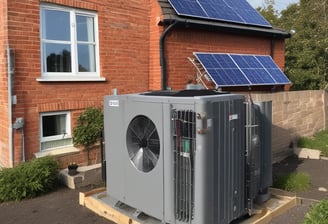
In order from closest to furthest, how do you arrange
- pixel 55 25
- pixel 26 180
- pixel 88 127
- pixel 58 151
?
pixel 26 180 < pixel 58 151 < pixel 55 25 < pixel 88 127

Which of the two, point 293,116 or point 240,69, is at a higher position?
point 240,69

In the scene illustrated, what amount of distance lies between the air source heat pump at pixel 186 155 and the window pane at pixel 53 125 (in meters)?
2.41

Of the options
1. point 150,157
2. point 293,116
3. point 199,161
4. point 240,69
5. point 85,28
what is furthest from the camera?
point 240,69

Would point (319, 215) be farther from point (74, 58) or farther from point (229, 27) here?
point (229, 27)

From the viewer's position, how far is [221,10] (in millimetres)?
10070

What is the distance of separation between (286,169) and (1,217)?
5657 millimetres

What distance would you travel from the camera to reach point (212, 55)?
30.3 feet

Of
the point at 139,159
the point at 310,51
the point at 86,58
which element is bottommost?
the point at 139,159

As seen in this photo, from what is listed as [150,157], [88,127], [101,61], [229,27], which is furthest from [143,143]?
[229,27]

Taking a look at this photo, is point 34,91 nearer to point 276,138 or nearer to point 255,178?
point 255,178

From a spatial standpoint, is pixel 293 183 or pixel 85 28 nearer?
pixel 293 183

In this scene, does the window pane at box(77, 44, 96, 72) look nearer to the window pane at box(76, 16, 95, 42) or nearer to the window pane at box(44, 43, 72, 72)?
the window pane at box(76, 16, 95, 42)

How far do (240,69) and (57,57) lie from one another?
489 cm

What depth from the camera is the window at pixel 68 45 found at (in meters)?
6.68
